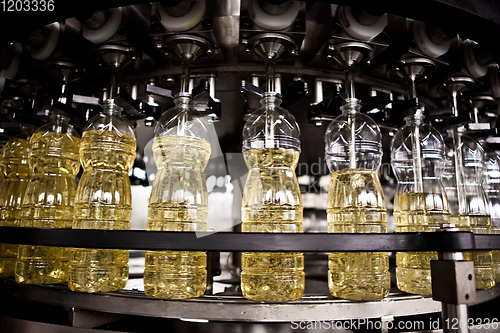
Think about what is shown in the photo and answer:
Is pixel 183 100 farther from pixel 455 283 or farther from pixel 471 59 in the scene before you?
pixel 471 59

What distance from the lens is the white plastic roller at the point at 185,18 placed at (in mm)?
983

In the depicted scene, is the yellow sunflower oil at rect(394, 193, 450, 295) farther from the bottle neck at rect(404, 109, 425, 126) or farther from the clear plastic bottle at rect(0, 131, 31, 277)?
the clear plastic bottle at rect(0, 131, 31, 277)

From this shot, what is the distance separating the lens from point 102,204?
102 cm

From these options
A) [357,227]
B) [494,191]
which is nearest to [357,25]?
[357,227]

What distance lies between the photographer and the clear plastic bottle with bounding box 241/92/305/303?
3.08 feet

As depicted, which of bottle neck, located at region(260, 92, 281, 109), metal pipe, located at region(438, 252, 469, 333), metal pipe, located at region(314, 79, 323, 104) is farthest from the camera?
metal pipe, located at region(314, 79, 323, 104)

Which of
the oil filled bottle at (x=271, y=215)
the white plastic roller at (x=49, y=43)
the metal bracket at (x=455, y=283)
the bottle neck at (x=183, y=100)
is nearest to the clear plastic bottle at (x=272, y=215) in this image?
the oil filled bottle at (x=271, y=215)

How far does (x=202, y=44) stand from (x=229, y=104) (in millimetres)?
394

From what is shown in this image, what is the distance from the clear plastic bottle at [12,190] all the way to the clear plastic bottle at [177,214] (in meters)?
0.59

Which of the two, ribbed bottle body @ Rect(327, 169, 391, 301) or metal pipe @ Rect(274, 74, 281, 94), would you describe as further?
metal pipe @ Rect(274, 74, 281, 94)

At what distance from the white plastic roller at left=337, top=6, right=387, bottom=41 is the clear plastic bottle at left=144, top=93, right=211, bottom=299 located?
1.74 ft

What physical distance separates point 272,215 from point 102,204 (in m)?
0.51

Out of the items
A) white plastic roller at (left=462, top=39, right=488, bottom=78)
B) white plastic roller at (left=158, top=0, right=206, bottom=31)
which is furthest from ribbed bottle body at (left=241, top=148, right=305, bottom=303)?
white plastic roller at (left=462, top=39, right=488, bottom=78)

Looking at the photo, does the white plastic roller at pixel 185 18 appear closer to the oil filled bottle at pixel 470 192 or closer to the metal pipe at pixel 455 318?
the metal pipe at pixel 455 318
